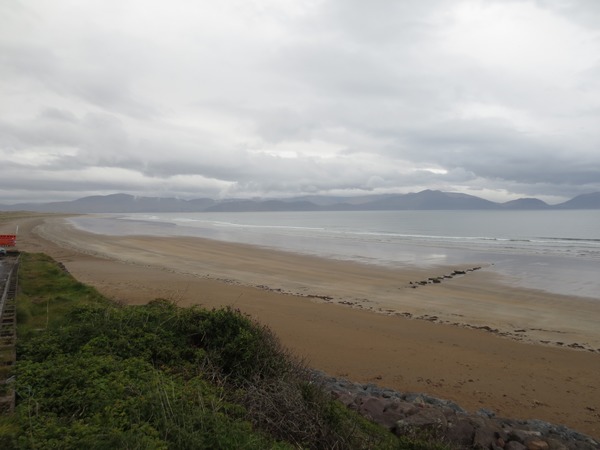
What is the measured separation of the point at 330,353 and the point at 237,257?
19.2 metres

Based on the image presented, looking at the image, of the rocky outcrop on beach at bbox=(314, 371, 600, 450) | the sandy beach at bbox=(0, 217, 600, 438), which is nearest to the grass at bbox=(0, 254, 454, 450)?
the rocky outcrop on beach at bbox=(314, 371, 600, 450)

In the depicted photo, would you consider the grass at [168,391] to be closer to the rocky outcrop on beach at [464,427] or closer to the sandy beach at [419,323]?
the rocky outcrop on beach at [464,427]

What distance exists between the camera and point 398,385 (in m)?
7.45

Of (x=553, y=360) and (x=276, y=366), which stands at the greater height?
(x=276, y=366)

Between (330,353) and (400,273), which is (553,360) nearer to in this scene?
(330,353)

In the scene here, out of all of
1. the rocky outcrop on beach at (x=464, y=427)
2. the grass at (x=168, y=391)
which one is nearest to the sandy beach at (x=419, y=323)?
the rocky outcrop on beach at (x=464, y=427)

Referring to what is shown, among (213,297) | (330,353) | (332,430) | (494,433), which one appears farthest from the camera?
(213,297)

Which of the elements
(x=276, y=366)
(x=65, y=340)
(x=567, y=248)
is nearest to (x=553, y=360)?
(x=276, y=366)

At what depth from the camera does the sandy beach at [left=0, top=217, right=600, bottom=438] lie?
7.46 meters

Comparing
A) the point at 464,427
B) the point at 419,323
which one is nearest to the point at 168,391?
the point at 464,427

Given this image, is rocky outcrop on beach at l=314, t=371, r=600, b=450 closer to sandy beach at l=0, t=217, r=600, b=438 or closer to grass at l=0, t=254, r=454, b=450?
grass at l=0, t=254, r=454, b=450

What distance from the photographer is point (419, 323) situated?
11.8 meters

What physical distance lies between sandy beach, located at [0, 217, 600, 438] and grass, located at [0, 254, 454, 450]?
321 centimetres

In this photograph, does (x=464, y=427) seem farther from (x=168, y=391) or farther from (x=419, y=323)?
(x=419, y=323)
